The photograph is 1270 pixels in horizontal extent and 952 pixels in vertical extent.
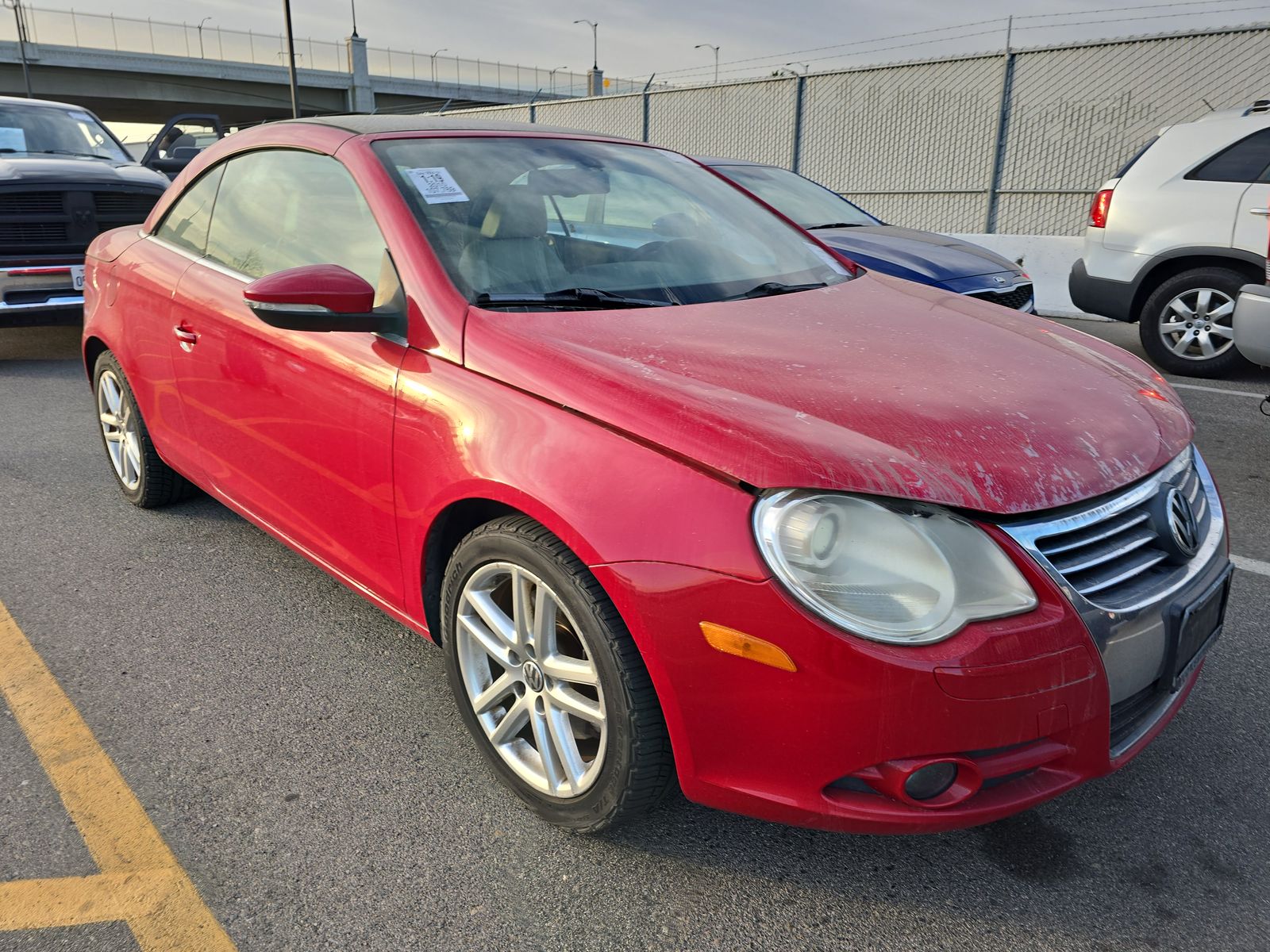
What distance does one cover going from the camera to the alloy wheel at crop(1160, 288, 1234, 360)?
6.89m

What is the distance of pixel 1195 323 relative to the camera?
22.9 ft

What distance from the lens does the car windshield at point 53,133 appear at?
816 cm

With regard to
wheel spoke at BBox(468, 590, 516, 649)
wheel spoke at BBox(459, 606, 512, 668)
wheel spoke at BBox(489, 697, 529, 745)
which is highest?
wheel spoke at BBox(468, 590, 516, 649)

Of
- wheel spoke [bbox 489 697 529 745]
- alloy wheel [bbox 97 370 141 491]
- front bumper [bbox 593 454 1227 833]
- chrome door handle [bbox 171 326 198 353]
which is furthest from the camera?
alloy wheel [bbox 97 370 141 491]

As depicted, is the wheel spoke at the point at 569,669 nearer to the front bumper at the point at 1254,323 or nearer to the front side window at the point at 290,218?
the front side window at the point at 290,218

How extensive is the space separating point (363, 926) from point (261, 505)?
5.18 feet

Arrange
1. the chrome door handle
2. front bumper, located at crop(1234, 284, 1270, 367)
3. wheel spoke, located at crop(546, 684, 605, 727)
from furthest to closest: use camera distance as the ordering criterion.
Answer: front bumper, located at crop(1234, 284, 1270, 367), the chrome door handle, wheel spoke, located at crop(546, 684, 605, 727)

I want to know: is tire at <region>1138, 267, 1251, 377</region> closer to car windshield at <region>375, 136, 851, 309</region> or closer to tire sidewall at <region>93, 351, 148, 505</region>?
car windshield at <region>375, 136, 851, 309</region>

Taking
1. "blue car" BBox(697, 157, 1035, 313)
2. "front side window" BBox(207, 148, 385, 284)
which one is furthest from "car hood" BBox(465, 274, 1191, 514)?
"blue car" BBox(697, 157, 1035, 313)

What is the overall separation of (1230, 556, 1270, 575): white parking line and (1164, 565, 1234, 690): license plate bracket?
1557mm

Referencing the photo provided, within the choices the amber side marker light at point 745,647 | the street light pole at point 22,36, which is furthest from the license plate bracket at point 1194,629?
the street light pole at point 22,36

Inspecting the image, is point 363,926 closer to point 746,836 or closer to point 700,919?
point 700,919

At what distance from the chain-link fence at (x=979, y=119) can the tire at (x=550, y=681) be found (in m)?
11.1

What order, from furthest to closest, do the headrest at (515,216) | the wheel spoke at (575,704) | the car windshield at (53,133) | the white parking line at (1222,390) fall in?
1. the car windshield at (53,133)
2. the white parking line at (1222,390)
3. the headrest at (515,216)
4. the wheel spoke at (575,704)
